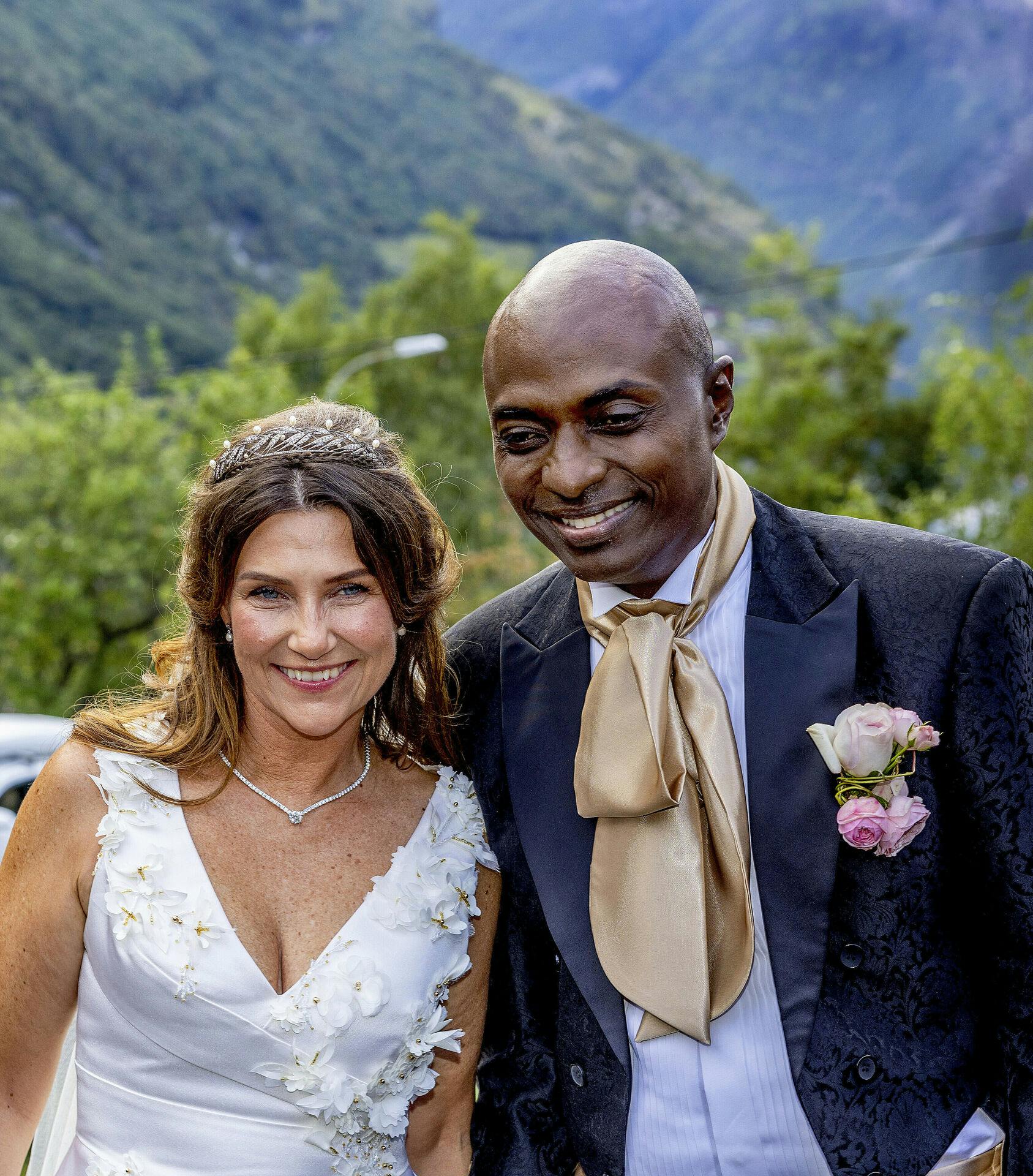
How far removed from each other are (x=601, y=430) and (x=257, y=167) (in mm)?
81806

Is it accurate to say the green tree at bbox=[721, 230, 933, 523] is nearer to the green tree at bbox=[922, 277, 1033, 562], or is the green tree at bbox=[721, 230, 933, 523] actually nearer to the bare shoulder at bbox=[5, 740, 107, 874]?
the green tree at bbox=[922, 277, 1033, 562]

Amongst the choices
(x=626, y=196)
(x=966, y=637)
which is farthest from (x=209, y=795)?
(x=626, y=196)

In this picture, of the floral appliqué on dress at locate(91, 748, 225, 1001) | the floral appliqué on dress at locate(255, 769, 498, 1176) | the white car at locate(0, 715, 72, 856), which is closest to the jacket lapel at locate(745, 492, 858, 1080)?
the floral appliqué on dress at locate(255, 769, 498, 1176)

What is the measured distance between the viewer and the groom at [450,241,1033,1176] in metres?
2.19

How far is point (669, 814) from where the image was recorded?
7.69 feet

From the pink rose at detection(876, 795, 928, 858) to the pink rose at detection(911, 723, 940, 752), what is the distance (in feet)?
0.31

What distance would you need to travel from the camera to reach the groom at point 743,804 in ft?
7.18

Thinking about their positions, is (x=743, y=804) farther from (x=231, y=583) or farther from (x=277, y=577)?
(x=231, y=583)

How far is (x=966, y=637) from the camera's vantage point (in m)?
2.17

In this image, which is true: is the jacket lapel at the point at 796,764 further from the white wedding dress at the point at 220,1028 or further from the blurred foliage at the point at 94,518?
the blurred foliage at the point at 94,518

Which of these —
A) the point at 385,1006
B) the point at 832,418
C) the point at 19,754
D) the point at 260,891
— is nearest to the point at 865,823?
the point at 385,1006

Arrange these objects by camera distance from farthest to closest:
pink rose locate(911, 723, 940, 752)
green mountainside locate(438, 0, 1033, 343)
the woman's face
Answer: green mountainside locate(438, 0, 1033, 343), the woman's face, pink rose locate(911, 723, 940, 752)

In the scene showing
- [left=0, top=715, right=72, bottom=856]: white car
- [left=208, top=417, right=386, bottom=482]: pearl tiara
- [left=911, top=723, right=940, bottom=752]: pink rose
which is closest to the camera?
[left=911, top=723, right=940, bottom=752]: pink rose

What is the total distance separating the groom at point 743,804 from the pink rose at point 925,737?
91 millimetres
